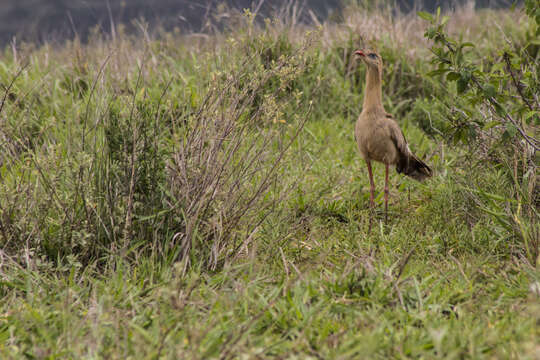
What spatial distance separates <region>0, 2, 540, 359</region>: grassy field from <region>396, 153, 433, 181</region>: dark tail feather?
0.10 metres

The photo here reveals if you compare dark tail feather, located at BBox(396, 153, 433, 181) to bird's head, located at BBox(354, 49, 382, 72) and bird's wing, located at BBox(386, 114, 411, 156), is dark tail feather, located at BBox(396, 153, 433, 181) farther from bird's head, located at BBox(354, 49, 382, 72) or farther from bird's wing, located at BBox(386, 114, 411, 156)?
bird's head, located at BBox(354, 49, 382, 72)

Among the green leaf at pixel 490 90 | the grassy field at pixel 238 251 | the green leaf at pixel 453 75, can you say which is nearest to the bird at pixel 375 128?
the grassy field at pixel 238 251

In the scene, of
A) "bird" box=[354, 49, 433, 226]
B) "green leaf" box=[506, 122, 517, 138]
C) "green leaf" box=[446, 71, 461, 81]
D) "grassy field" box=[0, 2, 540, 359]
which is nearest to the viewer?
"grassy field" box=[0, 2, 540, 359]

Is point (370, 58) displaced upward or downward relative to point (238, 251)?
upward

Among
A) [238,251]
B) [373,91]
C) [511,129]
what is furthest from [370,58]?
[238,251]

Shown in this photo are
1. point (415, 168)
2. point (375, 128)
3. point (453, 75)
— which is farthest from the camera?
point (415, 168)

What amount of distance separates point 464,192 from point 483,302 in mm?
1120

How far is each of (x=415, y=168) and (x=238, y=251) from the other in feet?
5.91

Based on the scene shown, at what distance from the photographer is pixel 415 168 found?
417 cm

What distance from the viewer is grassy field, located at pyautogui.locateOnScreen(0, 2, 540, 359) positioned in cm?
226

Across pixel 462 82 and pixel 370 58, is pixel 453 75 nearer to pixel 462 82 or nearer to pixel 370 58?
pixel 462 82

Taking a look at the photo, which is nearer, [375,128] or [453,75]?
[453,75]

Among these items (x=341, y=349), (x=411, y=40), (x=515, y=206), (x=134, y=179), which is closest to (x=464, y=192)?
(x=515, y=206)

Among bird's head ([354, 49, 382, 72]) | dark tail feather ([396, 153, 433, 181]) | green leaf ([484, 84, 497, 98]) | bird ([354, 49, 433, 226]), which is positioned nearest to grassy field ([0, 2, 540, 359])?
dark tail feather ([396, 153, 433, 181])
